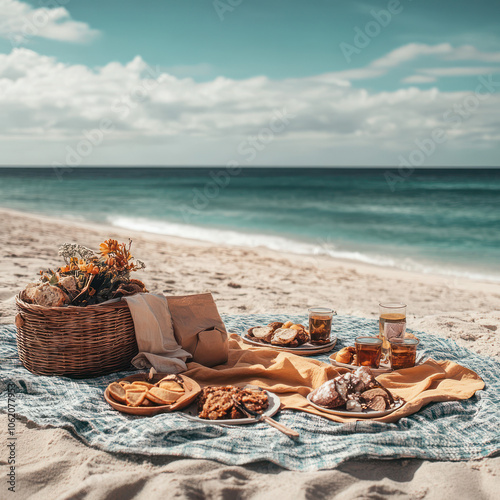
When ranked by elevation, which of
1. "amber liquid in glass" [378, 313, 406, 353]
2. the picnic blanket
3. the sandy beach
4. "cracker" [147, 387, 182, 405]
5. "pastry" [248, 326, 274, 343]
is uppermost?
"amber liquid in glass" [378, 313, 406, 353]

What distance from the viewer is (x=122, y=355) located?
11.2ft

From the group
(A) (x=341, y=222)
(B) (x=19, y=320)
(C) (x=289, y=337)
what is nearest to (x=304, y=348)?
(C) (x=289, y=337)

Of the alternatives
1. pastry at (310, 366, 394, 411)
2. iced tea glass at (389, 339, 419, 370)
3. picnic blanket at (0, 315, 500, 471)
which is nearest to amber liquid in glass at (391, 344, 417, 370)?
iced tea glass at (389, 339, 419, 370)

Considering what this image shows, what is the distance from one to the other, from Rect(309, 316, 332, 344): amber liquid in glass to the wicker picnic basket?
1303 millimetres

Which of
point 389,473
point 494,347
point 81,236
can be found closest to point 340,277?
point 494,347

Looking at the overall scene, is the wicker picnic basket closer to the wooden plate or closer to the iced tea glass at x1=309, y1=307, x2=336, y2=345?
the wooden plate

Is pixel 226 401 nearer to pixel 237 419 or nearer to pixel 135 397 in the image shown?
pixel 237 419

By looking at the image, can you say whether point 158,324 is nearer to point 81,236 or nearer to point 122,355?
point 122,355

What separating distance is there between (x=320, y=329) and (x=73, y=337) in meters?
1.71

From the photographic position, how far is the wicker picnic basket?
316 cm

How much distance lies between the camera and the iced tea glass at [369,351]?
315 cm

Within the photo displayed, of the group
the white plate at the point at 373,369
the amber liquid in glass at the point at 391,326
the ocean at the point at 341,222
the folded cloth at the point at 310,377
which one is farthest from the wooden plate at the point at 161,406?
the ocean at the point at 341,222

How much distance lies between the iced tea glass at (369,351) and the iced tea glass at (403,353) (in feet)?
0.36

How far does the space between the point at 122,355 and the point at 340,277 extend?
621 cm
